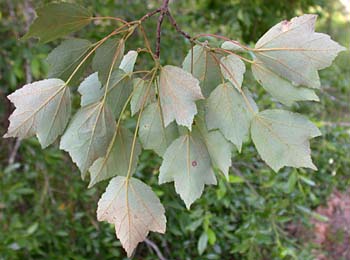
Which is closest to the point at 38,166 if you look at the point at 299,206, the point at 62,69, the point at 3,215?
the point at 3,215

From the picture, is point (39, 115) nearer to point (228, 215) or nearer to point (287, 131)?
point (287, 131)

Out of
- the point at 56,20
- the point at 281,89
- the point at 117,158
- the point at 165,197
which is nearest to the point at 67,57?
the point at 56,20

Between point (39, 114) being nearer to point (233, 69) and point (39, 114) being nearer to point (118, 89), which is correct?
point (118, 89)

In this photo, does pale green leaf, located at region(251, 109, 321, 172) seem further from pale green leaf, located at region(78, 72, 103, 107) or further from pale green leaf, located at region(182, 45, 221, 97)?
pale green leaf, located at region(78, 72, 103, 107)

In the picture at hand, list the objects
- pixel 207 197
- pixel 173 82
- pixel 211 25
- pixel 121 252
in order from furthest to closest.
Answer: pixel 211 25, pixel 121 252, pixel 207 197, pixel 173 82

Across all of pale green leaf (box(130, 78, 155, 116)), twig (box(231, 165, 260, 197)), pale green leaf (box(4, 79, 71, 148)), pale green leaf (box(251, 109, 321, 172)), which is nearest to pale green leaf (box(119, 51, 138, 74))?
pale green leaf (box(130, 78, 155, 116))
